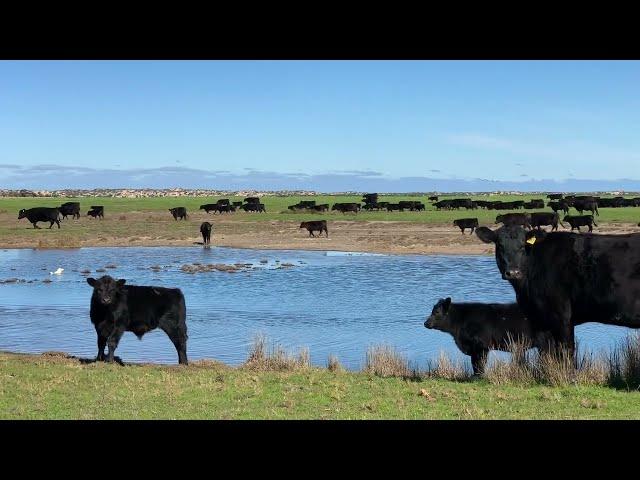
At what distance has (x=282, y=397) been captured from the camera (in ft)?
27.2

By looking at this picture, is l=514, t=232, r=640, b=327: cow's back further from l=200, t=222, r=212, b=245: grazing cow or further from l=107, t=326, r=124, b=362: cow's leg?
l=200, t=222, r=212, b=245: grazing cow

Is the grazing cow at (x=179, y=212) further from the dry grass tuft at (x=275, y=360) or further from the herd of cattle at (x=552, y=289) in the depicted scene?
the herd of cattle at (x=552, y=289)

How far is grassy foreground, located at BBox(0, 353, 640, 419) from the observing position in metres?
7.40

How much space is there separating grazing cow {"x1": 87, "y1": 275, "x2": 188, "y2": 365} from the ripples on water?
1.29 metres

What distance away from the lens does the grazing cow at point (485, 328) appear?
1068cm

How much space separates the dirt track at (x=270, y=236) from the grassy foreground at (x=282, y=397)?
2611 cm

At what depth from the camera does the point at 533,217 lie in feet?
148

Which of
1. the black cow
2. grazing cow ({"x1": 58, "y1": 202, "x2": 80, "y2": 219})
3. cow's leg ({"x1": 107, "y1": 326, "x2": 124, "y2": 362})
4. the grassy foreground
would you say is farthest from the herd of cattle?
grazing cow ({"x1": 58, "y1": 202, "x2": 80, "y2": 219})
